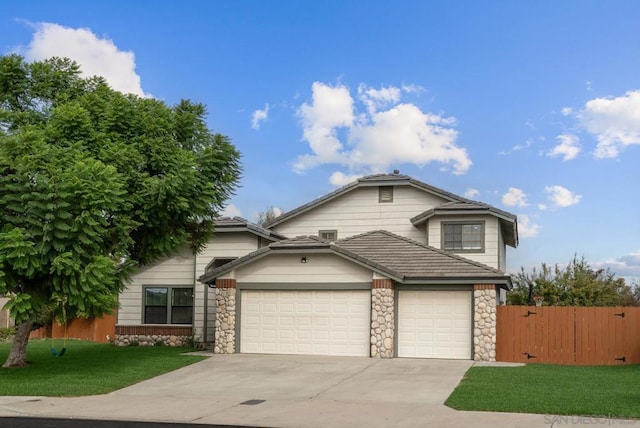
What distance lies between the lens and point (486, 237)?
26.3 m

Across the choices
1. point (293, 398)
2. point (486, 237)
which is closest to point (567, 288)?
point (486, 237)

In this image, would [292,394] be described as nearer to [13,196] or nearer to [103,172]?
[103,172]

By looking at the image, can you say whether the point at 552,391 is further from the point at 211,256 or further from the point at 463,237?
the point at 211,256

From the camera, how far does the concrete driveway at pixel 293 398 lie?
1253 cm

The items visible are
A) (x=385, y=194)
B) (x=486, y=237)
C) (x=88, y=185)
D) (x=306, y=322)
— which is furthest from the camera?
(x=385, y=194)

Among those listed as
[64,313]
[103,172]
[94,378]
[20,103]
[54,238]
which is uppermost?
[20,103]

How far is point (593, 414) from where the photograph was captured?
12422mm

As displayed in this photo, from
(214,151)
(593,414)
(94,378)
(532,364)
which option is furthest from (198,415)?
(532,364)

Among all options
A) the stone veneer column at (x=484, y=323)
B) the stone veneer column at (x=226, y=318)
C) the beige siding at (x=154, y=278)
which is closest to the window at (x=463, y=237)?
the stone veneer column at (x=484, y=323)

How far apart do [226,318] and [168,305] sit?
17.3 feet

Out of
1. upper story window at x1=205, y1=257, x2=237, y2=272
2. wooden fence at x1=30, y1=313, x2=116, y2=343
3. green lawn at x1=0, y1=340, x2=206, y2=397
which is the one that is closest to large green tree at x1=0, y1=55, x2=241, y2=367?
green lawn at x1=0, y1=340, x2=206, y2=397

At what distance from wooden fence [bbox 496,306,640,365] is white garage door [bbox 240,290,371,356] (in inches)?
175

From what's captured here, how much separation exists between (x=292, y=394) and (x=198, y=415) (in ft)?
10.1

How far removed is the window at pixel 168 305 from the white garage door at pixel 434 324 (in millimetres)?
9380
